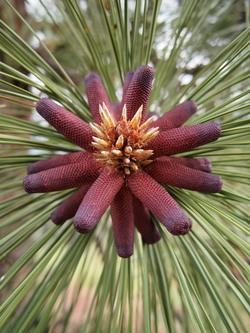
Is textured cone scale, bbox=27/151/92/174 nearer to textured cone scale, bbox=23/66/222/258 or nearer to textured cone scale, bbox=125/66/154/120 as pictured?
textured cone scale, bbox=23/66/222/258

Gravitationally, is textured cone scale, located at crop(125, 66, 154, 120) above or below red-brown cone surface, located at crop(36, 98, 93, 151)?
above

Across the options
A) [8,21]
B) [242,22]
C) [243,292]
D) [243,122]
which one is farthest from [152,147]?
[242,22]

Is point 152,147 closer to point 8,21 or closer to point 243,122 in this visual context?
point 243,122

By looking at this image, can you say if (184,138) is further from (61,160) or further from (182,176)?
(61,160)

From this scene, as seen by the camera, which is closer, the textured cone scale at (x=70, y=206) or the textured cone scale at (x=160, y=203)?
the textured cone scale at (x=160, y=203)

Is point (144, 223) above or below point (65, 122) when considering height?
below

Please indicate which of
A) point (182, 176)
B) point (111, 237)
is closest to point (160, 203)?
point (182, 176)

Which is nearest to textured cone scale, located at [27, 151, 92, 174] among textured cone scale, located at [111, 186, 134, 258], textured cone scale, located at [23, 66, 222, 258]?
textured cone scale, located at [23, 66, 222, 258]

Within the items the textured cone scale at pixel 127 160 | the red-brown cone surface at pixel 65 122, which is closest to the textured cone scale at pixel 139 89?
the textured cone scale at pixel 127 160

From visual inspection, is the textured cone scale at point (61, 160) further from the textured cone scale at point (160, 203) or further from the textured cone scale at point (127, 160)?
the textured cone scale at point (160, 203)

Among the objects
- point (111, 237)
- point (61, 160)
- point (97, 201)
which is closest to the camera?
point (97, 201)

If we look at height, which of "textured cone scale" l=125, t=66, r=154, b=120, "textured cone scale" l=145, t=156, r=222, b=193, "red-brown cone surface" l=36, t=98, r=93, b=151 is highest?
"textured cone scale" l=125, t=66, r=154, b=120
